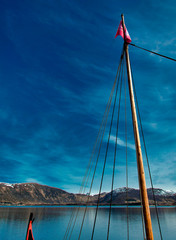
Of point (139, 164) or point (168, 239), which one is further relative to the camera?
point (168, 239)

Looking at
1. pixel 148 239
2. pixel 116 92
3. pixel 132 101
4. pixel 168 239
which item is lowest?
pixel 168 239

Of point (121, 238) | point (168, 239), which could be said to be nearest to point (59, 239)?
point (121, 238)

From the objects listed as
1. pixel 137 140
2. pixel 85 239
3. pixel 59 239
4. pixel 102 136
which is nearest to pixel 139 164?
pixel 137 140

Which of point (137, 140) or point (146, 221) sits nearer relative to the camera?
point (146, 221)

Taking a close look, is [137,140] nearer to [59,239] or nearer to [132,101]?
[132,101]

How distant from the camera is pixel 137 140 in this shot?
5.23 metres

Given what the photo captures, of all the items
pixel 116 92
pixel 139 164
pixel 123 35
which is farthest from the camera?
pixel 116 92

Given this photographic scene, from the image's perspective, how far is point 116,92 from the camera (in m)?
9.44

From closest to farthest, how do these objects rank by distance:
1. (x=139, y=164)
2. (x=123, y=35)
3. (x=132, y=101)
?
(x=139, y=164) < (x=132, y=101) < (x=123, y=35)

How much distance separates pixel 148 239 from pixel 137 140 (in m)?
2.78

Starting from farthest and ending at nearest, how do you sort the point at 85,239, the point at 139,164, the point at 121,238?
the point at 121,238 → the point at 85,239 → the point at 139,164

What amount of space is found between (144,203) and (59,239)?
1492 inches

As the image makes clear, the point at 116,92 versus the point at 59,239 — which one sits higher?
the point at 116,92

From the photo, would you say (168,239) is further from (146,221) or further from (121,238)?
(146,221)
